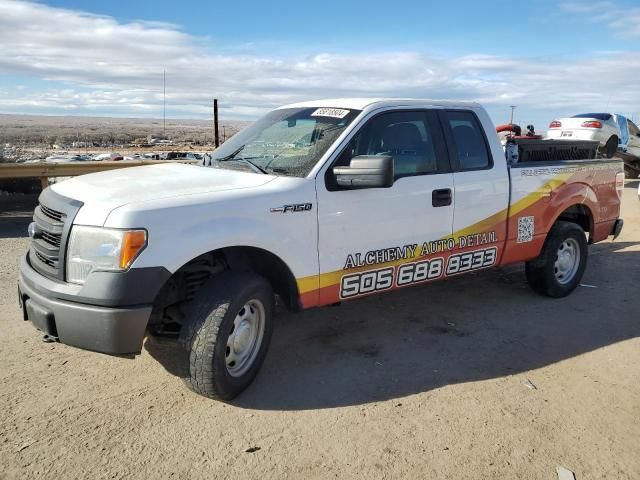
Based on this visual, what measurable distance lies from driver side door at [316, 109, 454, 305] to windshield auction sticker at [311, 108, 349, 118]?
0.20m

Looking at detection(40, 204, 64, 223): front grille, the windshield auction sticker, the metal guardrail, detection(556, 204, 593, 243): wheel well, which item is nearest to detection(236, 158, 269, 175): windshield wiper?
the windshield auction sticker

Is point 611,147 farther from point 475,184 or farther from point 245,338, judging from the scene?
point 245,338

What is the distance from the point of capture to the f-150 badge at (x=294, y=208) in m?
3.71

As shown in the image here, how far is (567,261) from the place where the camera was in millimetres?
6070

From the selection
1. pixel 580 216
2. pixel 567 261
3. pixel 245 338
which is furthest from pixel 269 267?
pixel 580 216

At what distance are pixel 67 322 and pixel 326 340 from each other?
212 cm

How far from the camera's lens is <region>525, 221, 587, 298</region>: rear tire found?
577 cm

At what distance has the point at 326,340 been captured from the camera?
15.5 ft

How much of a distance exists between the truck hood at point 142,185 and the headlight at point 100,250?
0.08 m

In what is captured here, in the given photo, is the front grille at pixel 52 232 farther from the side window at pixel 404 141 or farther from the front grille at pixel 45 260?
the side window at pixel 404 141

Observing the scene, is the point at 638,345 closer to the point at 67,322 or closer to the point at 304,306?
the point at 304,306

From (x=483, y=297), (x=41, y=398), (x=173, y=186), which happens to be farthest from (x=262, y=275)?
(x=483, y=297)

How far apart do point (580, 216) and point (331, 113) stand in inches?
135

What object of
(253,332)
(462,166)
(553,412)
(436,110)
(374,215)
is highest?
(436,110)
